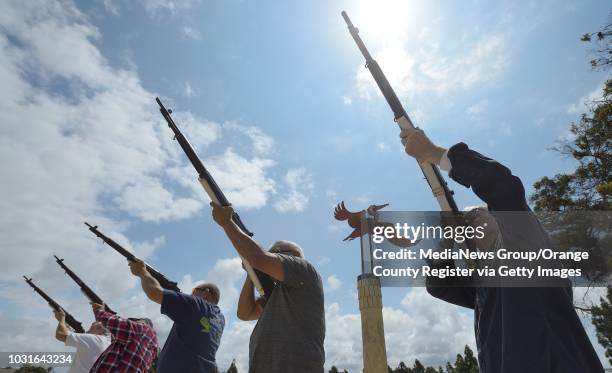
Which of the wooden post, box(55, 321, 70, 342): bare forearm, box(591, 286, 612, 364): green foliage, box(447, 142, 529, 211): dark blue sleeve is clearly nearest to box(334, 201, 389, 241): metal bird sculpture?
the wooden post

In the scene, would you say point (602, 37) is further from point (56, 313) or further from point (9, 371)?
point (9, 371)

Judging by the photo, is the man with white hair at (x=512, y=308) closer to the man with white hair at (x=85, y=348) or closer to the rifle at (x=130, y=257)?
the rifle at (x=130, y=257)

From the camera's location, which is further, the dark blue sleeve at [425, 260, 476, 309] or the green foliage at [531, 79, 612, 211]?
the green foliage at [531, 79, 612, 211]

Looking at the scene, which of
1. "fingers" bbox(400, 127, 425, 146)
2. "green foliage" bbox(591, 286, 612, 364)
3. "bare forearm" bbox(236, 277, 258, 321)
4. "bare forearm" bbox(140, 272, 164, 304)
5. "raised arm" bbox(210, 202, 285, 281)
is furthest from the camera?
"green foliage" bbox(591, 286, 612, 364)

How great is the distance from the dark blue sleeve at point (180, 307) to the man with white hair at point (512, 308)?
3174mm

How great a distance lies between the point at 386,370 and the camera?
4316 mm

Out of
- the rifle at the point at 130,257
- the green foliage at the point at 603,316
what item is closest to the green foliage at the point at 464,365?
the green foliage at the point at 603,316

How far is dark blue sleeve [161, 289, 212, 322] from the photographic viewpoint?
4574 mm

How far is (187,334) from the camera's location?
4652 mm

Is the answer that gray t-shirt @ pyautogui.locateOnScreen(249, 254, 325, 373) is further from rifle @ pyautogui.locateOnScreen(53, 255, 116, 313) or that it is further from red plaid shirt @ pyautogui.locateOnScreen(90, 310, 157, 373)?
rifle @ pyautogui.locateOnScreen(53, 255, 116, 313)

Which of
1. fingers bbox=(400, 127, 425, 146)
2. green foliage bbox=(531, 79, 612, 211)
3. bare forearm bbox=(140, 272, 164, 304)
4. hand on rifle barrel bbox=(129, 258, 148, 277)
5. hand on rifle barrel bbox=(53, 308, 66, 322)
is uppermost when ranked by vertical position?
green foliage bbox=(531, 79, 612, 211)

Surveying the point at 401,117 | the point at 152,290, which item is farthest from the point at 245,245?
the point at 152,290

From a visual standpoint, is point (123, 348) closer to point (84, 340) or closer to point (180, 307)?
point (180, 307)

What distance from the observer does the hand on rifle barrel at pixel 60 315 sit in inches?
394
